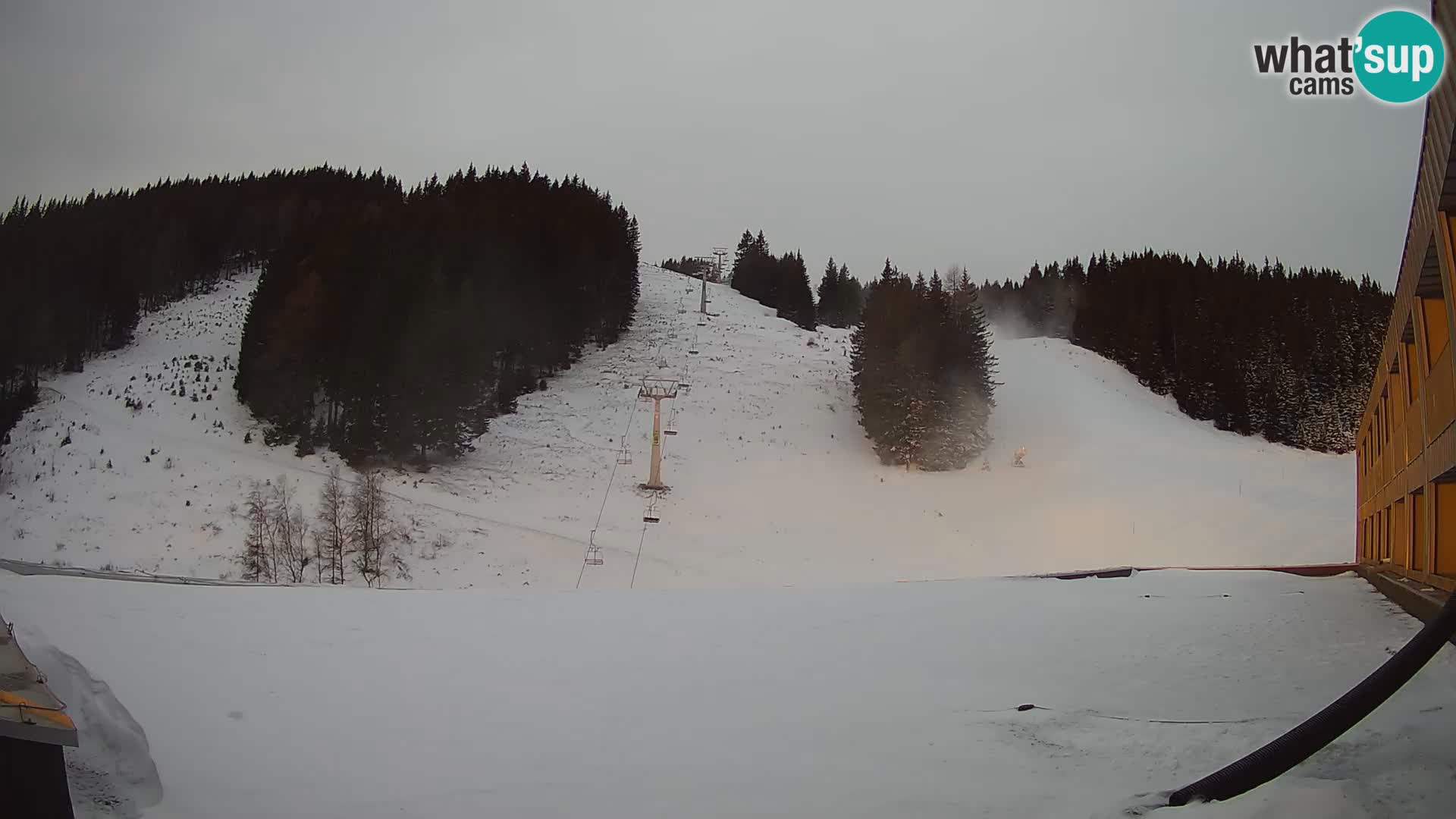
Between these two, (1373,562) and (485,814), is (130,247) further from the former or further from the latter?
(1373,562)

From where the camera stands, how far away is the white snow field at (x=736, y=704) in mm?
4410

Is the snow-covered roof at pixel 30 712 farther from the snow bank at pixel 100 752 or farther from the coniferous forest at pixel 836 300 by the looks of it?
the coniferous forest at pixel 836 300

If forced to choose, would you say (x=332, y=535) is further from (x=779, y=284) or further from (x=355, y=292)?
(x=779, y=284)

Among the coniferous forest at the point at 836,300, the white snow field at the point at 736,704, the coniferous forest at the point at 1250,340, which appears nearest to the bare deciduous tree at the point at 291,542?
the white snow field at the point at 736,704

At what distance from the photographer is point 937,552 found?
99.0 feet

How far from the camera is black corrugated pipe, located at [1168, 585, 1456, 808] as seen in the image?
140 inches

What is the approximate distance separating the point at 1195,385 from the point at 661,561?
39998 mm

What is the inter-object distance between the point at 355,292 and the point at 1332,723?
3698 centimetres

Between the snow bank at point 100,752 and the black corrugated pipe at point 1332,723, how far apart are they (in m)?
4.85

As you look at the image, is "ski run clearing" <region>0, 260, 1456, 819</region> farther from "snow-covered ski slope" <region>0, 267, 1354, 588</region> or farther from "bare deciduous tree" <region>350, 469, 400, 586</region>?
"bare deciduous tree" <region>350, 469, 400, 586</region>

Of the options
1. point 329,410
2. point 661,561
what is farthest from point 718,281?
point 661,561

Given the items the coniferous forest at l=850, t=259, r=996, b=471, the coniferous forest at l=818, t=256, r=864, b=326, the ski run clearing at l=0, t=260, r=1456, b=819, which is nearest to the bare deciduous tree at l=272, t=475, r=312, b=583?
the ski run clearing at l=0, t=260, r=1456, b=819

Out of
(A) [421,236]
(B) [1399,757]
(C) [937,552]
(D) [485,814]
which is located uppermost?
(A) [421,236]

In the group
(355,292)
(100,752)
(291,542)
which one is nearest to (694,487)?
(291,542)
